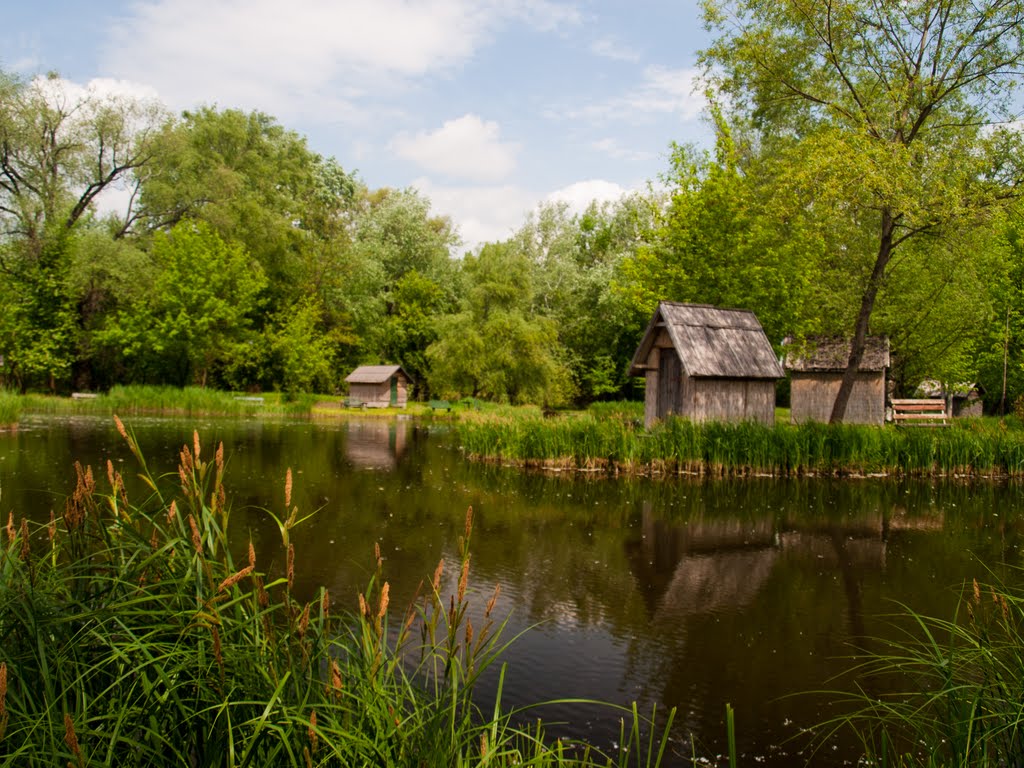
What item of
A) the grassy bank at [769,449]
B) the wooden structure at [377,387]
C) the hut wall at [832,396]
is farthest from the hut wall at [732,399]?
the wooden structure at [377,387]

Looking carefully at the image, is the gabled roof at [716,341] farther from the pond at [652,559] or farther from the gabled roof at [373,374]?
the gabled roof at [373,374]

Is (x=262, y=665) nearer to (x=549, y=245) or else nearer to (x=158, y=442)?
(x=158, y=442)

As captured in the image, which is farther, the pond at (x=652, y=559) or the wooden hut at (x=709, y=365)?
the wooden hut at (x=709, y=365)

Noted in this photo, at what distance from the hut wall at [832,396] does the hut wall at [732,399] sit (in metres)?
9.74

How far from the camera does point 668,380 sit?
22.3 m

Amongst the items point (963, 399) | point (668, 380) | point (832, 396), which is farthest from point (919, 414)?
point (963, 399)

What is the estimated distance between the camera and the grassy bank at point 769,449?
57.6 feet

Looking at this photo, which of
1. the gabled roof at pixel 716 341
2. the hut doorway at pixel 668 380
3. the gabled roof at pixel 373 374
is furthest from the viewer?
the gabled roof at pixel 373 374

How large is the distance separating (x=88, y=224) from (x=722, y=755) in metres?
48.7

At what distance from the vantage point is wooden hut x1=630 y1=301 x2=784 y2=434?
20516mm

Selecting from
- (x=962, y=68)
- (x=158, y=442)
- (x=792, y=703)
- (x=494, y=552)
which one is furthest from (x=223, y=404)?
(x=792, y=703)

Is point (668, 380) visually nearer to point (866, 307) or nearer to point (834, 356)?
point (866, 307)

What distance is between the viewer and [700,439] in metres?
17.6

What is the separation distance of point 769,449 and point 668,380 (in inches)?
207
